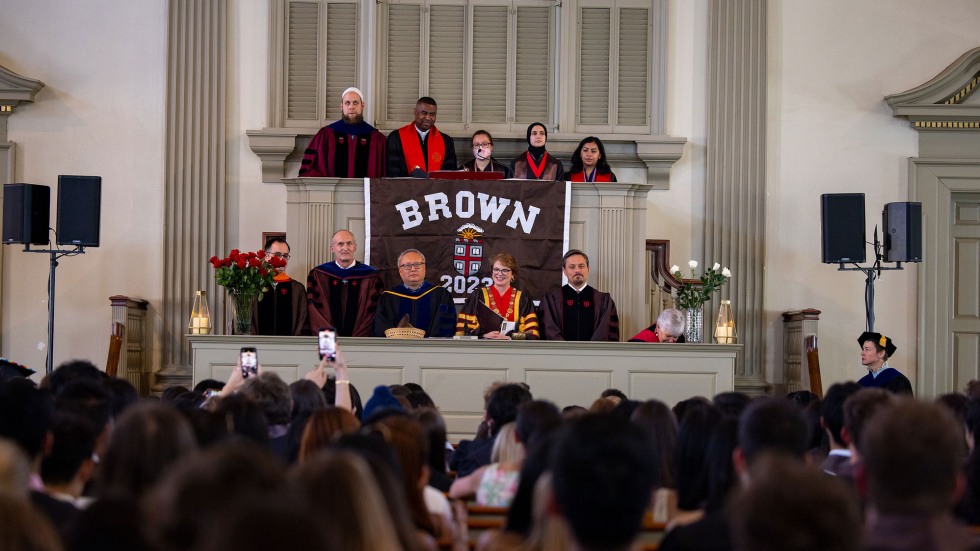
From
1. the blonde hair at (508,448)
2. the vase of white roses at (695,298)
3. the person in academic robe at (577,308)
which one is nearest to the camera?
the blonde hair at (508,448)

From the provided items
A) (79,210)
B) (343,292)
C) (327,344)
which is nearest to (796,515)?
(327,344)

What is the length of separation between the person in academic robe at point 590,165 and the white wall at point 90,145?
13.3 ft

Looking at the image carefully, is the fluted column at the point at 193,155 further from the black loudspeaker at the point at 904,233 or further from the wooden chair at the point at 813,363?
the black loudspeaker at the point at 904,233

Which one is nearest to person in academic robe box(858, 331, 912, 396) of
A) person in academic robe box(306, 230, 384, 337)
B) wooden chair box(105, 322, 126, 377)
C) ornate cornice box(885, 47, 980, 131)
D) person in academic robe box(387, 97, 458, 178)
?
ornate cornice box(885, 47, 980, 131)

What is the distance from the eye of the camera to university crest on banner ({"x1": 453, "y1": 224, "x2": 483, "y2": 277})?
10.2m

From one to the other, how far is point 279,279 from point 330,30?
3.21 meters

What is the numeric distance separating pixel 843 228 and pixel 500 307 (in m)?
3.24

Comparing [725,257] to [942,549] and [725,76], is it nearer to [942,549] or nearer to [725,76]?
[725,76]

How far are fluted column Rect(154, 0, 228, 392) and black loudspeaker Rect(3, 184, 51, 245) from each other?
1.62 meters

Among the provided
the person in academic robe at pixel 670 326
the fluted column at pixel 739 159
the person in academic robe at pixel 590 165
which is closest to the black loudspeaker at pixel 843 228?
the fluted column at pixel 739 159

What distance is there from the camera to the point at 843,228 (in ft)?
35.1

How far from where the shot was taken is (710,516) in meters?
2.82

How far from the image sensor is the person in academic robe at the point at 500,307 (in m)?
9.50

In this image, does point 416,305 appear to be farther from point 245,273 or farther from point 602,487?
point 602,487
